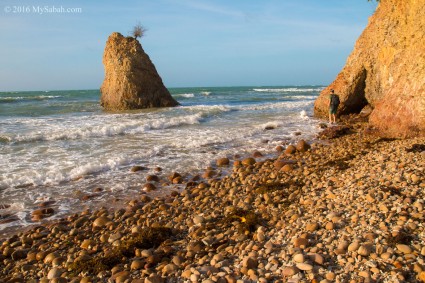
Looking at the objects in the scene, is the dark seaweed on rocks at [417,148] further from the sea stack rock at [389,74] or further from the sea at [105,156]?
the sea at [105,156]

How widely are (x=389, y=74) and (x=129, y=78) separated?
1871 centimetres

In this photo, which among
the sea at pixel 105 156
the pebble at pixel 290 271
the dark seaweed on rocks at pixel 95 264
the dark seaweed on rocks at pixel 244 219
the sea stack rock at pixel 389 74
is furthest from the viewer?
the sea stack rock at pixel 389 74

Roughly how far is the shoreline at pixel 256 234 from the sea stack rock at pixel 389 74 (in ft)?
10.2

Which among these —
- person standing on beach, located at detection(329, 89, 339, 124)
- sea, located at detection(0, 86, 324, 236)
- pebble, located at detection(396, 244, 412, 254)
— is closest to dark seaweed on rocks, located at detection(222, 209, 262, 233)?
pebble, located at detection(396, 244, 412, 254)

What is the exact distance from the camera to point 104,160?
35.0 feet

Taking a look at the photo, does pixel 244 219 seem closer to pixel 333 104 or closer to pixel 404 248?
pixel 404 248

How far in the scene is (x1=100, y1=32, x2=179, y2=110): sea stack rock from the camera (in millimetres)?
27578

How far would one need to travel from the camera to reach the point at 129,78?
27.5 meters

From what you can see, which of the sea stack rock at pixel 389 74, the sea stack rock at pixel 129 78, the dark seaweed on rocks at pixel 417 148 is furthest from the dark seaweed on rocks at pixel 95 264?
the sea stack rock at pixel 129 78

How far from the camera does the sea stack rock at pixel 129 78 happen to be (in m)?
27.6

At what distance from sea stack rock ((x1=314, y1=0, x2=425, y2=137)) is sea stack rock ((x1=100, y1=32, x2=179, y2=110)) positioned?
46.0 feet

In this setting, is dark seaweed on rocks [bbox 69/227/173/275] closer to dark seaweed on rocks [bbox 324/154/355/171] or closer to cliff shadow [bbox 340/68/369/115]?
dark seaweed on rocks [bbox 324/154/355/171]

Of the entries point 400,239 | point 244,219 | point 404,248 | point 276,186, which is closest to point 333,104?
point 276,186

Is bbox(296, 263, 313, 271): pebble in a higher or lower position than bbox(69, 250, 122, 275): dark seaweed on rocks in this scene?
higher
